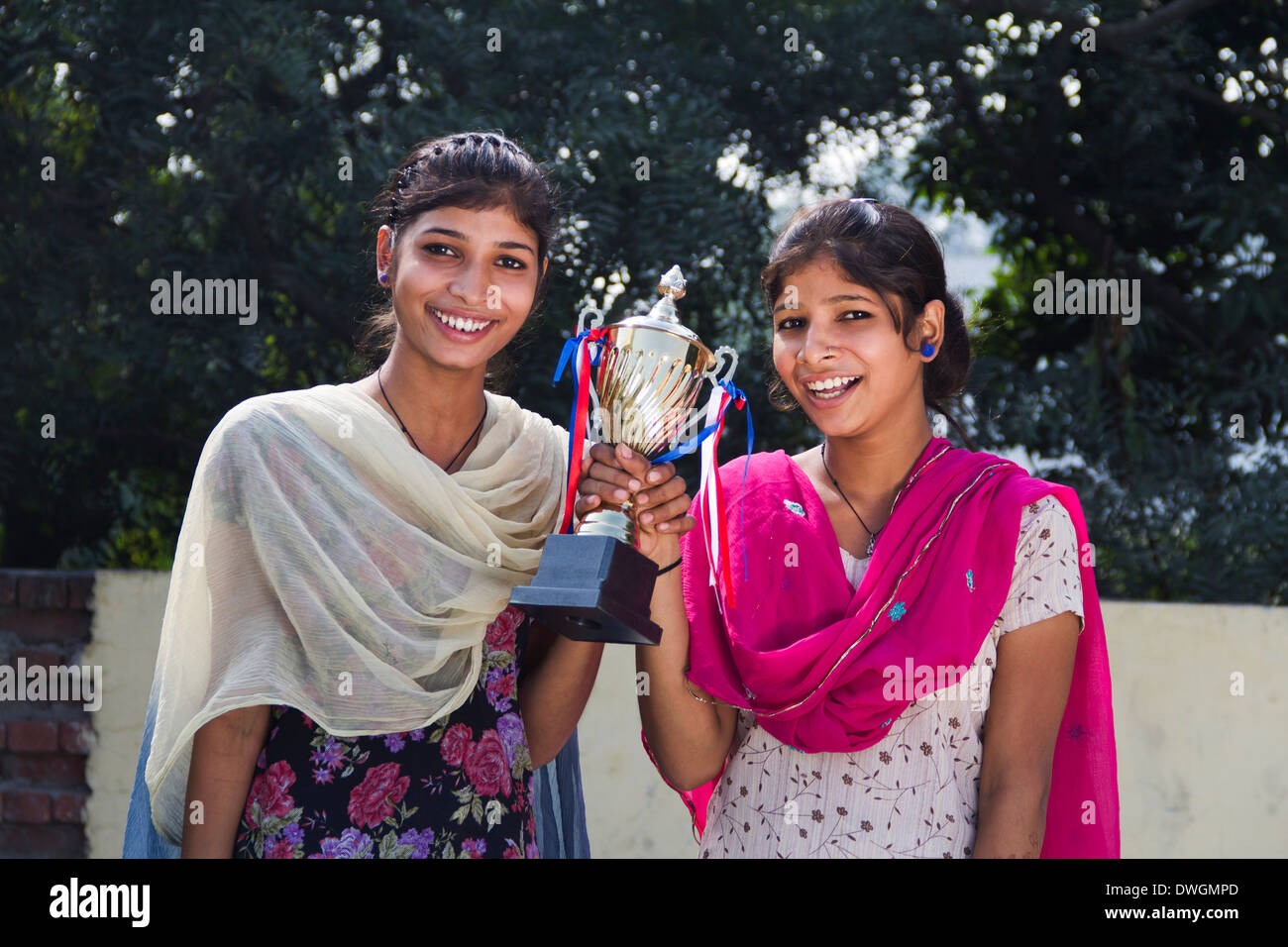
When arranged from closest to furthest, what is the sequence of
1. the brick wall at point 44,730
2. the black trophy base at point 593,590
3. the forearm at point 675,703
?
the black trophy base at point 593,590 < the forearm at point 675,703 < the brick wall at point 44,730

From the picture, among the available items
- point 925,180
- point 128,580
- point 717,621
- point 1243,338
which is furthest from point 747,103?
point 717,621

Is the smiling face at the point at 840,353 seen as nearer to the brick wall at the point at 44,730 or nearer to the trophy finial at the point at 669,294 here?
the trophy finial at the point at 669,294

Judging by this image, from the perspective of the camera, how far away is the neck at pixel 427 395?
216 cm

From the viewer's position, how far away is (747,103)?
4820mm

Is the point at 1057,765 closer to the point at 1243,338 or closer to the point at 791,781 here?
the point at 791,781

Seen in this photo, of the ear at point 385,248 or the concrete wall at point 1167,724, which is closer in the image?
the ear at point 385,248

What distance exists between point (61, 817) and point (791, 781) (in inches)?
115

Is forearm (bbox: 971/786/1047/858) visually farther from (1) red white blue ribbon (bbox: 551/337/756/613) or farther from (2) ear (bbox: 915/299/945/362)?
(2) ear (bbox: 915/299/945/362)

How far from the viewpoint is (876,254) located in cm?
207

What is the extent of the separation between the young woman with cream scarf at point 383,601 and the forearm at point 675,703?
13 centimetres

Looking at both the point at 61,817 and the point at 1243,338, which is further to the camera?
the point at 1243,338

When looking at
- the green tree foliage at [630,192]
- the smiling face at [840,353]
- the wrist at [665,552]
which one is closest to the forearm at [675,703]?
the wrist at [665,552]

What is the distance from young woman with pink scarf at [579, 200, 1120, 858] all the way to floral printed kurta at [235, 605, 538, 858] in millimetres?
288
